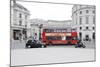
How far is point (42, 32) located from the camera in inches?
123

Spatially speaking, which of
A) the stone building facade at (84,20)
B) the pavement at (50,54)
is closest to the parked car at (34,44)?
the pavement at (50,54)

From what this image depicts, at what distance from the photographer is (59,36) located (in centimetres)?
323

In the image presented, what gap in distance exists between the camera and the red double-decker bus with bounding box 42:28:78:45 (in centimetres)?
315

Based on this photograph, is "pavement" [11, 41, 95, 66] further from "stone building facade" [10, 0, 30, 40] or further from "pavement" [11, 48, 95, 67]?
"stone building facade" [10, 0, 30, 40]

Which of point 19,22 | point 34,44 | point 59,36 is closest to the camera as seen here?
point 19,22

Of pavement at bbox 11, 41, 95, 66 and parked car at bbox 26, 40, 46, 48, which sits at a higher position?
parked car at bbox 26, 40, 46, 48

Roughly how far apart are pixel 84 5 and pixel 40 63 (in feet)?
4.00

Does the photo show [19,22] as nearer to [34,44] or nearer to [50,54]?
[34,44]

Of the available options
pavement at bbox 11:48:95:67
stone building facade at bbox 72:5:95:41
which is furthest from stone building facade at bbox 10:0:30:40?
stone building facade at bbox 72:5:95:41

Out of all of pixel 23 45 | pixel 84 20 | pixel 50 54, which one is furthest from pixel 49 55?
pixel 84 20

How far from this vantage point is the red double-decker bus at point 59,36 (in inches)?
124

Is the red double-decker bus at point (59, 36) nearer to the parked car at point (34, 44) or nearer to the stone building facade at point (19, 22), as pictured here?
the parked car at point (34, 44)
